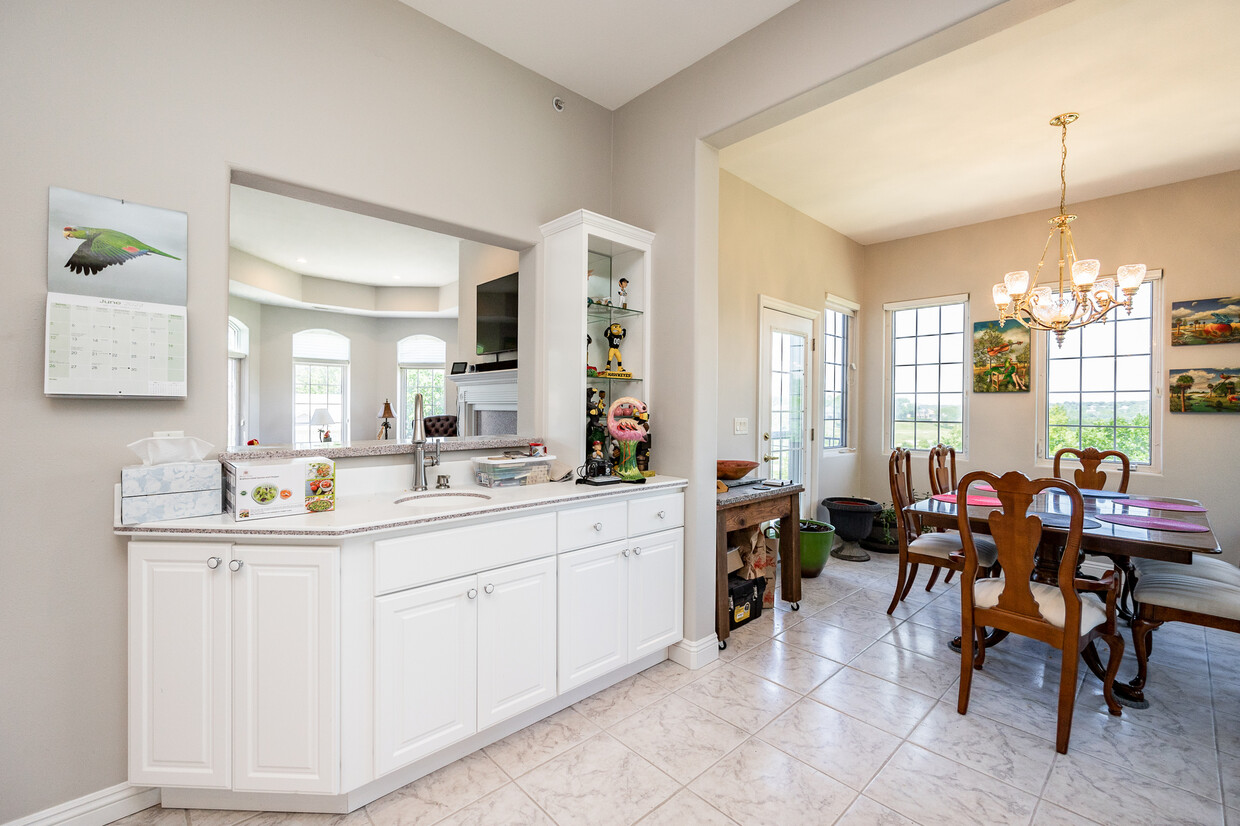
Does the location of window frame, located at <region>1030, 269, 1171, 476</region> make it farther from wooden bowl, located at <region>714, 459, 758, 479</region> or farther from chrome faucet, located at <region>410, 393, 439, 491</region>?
chrome faucet, located at <region>410, 393, 439, 491</region>

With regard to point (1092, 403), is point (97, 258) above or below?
above

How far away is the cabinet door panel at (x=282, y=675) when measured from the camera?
5.18ft

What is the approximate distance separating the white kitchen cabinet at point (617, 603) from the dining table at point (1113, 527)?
1.45m

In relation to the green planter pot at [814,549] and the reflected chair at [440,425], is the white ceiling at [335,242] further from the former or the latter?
the green planter pot at [814,549]

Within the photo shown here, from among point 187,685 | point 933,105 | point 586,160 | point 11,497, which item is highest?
point 933,105

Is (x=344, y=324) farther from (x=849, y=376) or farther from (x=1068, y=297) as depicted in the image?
(x=1068, y=297)

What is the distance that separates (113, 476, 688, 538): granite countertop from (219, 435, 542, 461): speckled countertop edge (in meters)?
0.18

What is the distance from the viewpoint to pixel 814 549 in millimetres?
3963

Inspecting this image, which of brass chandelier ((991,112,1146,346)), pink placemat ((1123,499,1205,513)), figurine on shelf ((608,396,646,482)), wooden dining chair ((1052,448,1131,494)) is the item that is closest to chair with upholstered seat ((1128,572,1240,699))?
pink placemat ((1123,499,1205,513))

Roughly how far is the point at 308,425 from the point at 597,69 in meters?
5.70

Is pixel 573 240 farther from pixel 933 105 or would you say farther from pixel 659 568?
pixel 933 105

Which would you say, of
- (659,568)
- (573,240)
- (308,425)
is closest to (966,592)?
(659,568)

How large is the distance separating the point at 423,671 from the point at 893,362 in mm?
5264

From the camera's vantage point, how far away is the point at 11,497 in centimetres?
151
